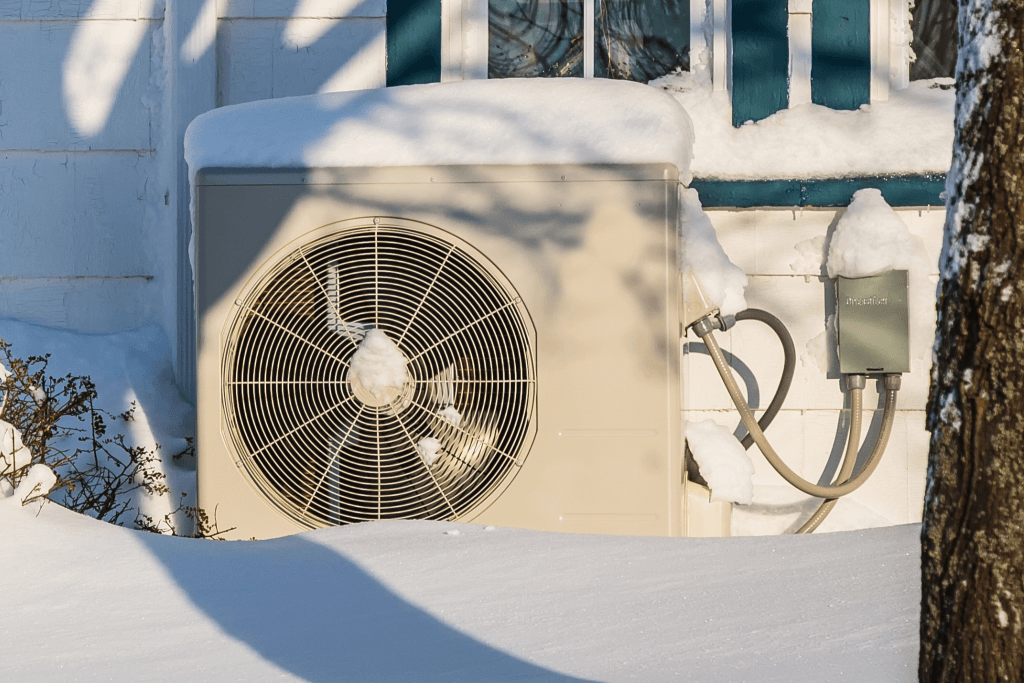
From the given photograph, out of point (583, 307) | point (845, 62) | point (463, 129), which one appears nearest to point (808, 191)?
point (845, 62)

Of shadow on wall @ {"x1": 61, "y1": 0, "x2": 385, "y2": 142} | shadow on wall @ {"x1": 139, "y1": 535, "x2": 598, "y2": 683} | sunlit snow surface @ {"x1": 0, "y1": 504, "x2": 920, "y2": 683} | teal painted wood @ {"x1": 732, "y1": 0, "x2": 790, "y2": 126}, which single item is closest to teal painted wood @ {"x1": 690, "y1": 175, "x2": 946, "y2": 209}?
teal painted wood @ {"x1": 732, "y1": 0, "x2": 790, "y2": 126}

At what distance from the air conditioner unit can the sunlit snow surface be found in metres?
0.31

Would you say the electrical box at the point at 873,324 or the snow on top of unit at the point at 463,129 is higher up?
the snow on top of unit at the point at 463,129

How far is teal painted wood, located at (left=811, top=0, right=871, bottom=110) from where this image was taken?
4.16m

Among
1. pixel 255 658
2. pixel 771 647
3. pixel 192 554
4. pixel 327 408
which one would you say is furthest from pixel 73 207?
pixel 771 647

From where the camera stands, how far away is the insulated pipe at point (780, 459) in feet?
11.6

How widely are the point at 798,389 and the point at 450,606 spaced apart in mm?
2381

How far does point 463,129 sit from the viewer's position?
10.1ft

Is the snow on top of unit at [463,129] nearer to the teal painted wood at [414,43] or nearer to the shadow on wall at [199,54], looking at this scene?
the teal painted wood at [414,43]

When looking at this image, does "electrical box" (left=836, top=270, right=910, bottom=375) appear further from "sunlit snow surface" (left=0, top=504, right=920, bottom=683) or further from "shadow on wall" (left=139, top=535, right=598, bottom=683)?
"shadow on wall" (left=139, top=535, right=598, bottom=683)

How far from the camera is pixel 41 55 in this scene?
15.1 feet

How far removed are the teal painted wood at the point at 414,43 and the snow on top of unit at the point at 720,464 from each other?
175 cm

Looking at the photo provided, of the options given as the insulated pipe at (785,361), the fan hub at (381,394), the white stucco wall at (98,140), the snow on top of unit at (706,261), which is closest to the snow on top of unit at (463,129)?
the snow on top of unit at (706,261)

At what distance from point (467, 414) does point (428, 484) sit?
0.22 m
